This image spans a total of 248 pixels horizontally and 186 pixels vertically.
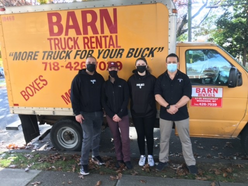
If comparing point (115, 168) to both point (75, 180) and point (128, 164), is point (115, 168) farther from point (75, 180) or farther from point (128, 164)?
point (75, 180)

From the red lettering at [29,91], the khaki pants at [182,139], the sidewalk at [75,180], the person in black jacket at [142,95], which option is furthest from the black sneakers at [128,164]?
the red lettering at [29,91]

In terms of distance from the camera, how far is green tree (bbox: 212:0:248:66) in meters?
12.1

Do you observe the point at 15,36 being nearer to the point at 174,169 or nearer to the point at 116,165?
the point at 116,165

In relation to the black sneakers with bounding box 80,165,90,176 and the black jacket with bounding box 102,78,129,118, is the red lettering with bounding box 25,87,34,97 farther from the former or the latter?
the black sneakers with bounding box 80,165,90,176

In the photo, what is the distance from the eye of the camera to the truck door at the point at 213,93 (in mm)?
3734

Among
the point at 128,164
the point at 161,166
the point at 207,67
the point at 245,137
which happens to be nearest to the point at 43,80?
the point at 128,164

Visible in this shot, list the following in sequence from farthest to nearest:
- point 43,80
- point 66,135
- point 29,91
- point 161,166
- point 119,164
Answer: point 66,135
point 29,91
point 43,80
point 119,164
point 161,166

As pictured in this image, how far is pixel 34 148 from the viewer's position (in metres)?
5.04

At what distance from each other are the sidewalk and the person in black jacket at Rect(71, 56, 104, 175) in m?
0.22

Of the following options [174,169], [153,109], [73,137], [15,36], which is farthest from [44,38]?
[174,169]

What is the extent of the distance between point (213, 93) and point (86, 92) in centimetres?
223

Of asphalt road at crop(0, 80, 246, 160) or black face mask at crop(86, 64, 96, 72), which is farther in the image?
asphalt road at crop(0, 80, 246, 160)

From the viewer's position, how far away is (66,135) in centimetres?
464

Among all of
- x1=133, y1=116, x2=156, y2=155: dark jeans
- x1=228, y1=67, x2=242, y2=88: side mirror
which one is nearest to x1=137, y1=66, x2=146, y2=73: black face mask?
x1=133, y1=116, x2=156, y2=155: dark jeans
